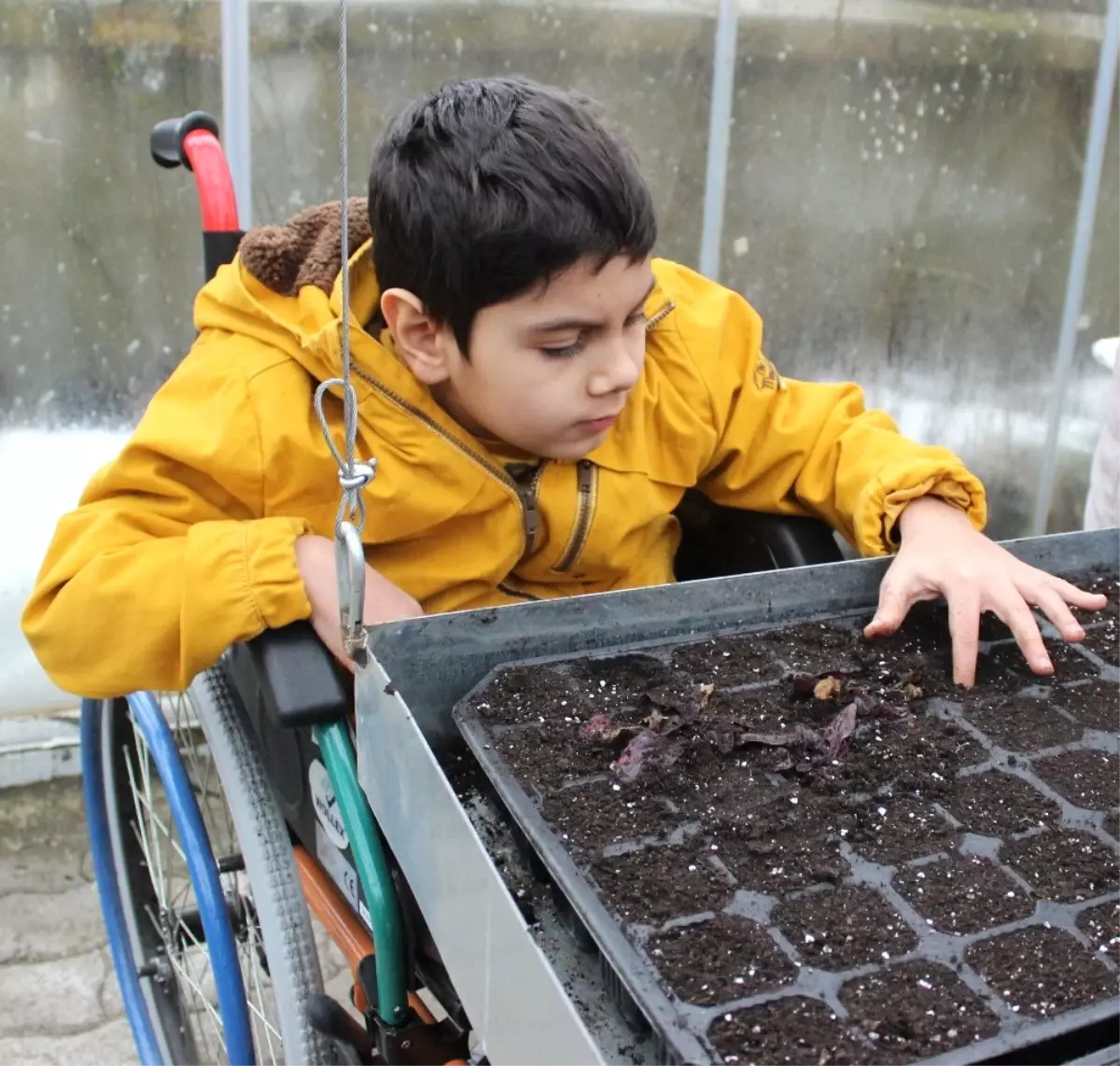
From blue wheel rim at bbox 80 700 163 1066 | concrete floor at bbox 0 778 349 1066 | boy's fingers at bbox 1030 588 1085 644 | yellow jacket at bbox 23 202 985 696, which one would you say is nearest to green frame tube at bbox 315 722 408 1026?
yellow jacket at bbox 23 202 985 696

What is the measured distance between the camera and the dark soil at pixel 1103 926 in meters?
0.65

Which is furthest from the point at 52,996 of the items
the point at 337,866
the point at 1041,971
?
the point at 1041,971

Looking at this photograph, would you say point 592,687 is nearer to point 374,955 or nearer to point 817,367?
point 374,955

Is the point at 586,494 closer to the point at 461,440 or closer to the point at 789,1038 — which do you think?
the point at 461,440

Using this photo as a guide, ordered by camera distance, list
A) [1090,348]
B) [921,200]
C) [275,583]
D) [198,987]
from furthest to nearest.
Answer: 1. [1090,348]
2. [921,200]
3. [198,987]
4. [275,583]

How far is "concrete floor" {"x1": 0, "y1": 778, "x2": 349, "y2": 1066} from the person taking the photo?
164 cm

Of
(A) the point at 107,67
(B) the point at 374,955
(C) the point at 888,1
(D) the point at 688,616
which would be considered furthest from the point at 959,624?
(C) the point at 888,1

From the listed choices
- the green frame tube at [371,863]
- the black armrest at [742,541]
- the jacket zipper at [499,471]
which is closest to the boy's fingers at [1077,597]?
the black armrest at [742,541]

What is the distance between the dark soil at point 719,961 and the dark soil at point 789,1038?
1cm

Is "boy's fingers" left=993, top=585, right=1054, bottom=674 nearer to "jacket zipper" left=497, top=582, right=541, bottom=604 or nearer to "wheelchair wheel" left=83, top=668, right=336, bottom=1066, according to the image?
"jacket zipper" left=497, top=582, right=541, bottom=604

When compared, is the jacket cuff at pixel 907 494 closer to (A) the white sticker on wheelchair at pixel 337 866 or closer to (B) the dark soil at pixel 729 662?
(B) the dark soil at pixel 729 662

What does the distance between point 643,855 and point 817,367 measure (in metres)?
1.85

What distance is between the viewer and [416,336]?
1.04 metres

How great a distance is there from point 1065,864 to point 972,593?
28 cm
